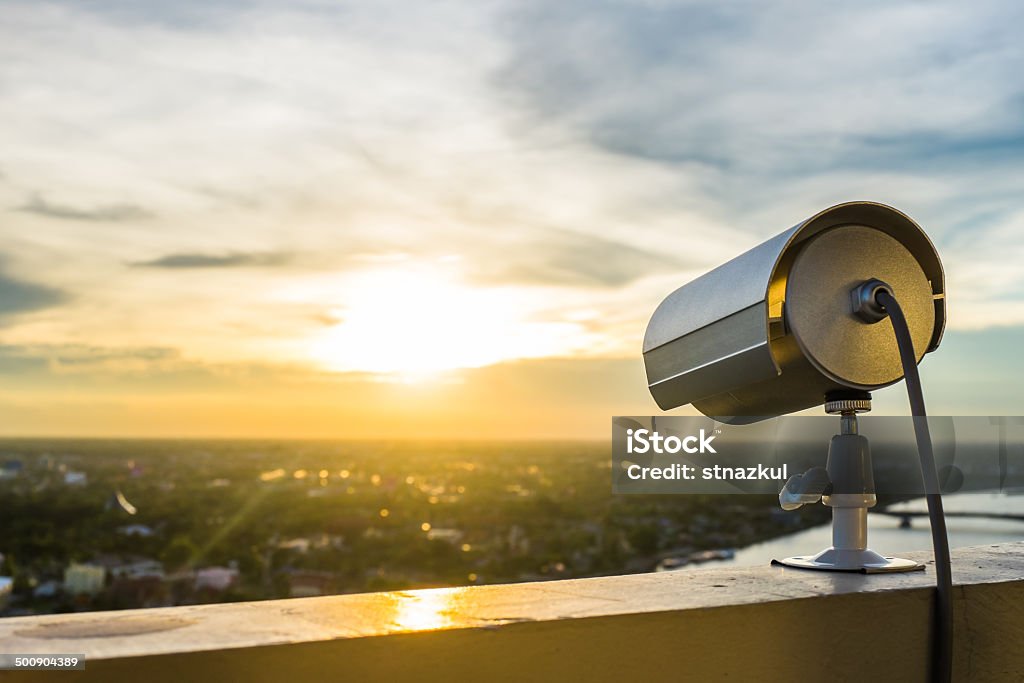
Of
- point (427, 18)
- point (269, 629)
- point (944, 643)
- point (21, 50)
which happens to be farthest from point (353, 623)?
point (21, 50)

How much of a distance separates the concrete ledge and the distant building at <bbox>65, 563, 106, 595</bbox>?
2045 cm

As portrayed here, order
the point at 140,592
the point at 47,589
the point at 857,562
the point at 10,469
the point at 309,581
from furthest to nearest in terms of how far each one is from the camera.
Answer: the point at 10,469 < the point at 47,589 < the point at 309,581 < the point at 140,592 < the point at 857,562

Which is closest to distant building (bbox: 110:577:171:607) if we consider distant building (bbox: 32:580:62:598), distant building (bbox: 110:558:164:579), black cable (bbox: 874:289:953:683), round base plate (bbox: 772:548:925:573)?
distant building (bbox: 110:558:164:579)

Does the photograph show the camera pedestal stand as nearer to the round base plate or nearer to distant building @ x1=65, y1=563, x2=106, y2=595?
the round base plate

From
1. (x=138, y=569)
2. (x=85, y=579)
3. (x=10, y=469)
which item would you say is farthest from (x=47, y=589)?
(x=10, y=469)

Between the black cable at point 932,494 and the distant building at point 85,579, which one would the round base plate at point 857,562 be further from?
the distant building at point 85,579

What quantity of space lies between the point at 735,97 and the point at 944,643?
20.1ft

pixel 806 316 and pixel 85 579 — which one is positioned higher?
pixel 806 316

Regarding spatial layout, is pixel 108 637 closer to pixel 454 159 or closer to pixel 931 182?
pixel 931 182

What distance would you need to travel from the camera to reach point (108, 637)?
76cm

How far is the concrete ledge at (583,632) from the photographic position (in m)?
0.75

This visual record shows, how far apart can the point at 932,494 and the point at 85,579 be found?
20.8m

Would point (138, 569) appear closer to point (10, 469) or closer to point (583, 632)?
point (10, 469)

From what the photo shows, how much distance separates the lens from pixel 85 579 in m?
19.1
